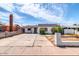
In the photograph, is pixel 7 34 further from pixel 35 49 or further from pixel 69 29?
pixel 35 49

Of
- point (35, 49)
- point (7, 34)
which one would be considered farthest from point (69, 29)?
point (7, 34)

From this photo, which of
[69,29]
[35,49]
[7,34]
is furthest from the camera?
[7,34]

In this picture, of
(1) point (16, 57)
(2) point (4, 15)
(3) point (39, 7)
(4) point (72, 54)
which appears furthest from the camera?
(2) point (4, 15)

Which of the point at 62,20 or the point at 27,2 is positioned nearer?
the point at 27,2

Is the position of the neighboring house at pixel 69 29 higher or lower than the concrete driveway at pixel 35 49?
higher

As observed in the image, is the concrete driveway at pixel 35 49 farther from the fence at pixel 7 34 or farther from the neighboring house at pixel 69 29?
the fence at pixel 7 34

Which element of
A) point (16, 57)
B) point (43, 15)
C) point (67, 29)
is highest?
point (43, 15)

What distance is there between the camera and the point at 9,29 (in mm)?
24609

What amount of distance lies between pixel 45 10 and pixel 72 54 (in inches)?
150


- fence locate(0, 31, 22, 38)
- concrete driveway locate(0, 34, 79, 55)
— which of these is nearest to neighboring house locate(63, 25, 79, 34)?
concrete driveway locate(0, 34, 79, 55)

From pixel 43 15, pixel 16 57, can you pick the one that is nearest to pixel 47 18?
pixel 43 15

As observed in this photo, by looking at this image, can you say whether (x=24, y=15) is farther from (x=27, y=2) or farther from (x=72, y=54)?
(x=72, y=54)

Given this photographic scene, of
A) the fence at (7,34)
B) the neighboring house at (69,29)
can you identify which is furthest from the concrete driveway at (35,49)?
the fence at (7,34)

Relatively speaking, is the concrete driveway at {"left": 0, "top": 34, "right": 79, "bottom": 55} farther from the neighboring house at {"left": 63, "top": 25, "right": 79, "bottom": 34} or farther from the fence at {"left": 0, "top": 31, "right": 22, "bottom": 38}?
the fence at {"left": 0, "top": 31, "right": 22, "bottom": 38}
